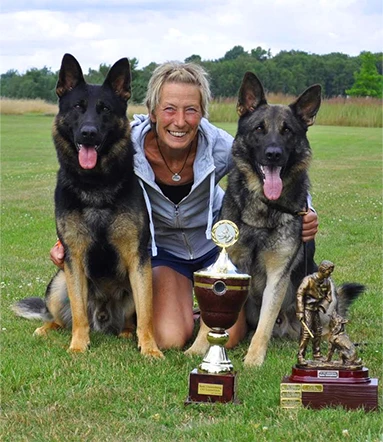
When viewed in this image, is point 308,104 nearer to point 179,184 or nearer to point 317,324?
point 179,184

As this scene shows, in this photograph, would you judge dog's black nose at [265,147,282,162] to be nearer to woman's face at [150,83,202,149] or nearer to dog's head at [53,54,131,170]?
woman's face at [150,83,202,149]

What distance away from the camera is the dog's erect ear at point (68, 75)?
14.3 ft

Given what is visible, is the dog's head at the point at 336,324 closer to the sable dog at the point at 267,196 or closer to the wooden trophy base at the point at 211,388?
the wooden trophy base at the point at 211,388

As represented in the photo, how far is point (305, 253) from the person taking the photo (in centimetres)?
458

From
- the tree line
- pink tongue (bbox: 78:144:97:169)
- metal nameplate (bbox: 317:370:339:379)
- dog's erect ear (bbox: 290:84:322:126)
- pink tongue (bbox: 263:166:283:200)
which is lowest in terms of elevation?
metal nameplate (bbox: 317:370:339:379)

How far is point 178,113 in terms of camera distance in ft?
15.0

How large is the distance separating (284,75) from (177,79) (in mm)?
41147

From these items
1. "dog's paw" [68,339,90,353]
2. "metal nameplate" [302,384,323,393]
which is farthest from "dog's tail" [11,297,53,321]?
"metal nameplate" [302,384,323,393]

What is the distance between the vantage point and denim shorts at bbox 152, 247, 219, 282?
16.7 ft

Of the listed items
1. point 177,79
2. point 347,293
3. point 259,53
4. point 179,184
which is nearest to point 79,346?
point 179,184

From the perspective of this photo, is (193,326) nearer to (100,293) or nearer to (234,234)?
(100,293)

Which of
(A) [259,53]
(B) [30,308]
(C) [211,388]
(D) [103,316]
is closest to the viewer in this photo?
(C) [211,388]

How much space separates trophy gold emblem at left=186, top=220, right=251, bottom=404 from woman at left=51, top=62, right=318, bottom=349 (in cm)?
120

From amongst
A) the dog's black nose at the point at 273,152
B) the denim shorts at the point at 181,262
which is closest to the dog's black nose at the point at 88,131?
the dog's black nose at the point at 273,152
